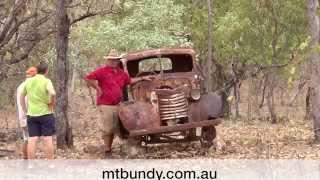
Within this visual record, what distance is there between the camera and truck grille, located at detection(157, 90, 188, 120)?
12.2 meters

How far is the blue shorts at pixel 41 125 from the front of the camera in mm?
10452

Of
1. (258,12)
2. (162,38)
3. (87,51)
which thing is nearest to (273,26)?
(258,12)

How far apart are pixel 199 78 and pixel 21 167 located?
14.9ft

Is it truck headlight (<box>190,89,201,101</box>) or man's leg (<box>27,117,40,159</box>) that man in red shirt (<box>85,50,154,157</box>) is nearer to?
truck headlight (<box>190,89,201,101</box>)

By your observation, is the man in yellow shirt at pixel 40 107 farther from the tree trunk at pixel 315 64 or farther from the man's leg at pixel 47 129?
the tree trunk at pixel 315 64

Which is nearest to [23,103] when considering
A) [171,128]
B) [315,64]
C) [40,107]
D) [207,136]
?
[40,107]

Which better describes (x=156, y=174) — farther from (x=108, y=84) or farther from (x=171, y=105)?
(x=171, y=105)

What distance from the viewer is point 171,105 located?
480 inches

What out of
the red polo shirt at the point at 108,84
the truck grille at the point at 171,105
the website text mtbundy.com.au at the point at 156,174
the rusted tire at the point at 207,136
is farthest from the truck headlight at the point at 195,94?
the website text mtbundy.com.au at the point at 156,174

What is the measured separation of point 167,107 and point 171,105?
0.09m

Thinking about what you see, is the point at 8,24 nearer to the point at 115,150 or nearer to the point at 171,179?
the point at 115,150

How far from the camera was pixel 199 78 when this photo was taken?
13.5 m

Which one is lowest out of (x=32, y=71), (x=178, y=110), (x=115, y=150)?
(x=115, y=150)

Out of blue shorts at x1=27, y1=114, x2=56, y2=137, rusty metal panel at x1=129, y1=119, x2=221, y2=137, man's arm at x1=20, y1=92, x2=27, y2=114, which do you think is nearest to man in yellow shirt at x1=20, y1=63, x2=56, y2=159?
blue shorts at x1=27, y1=114, x2=56, y2=137
